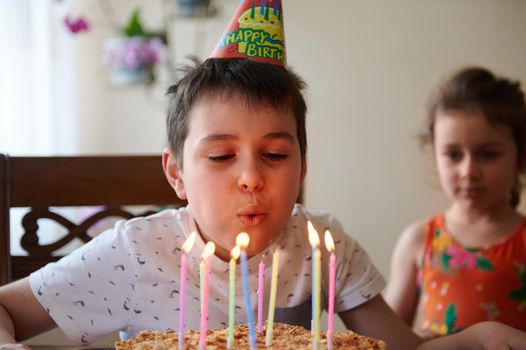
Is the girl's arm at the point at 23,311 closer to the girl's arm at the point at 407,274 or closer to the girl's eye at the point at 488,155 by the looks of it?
the girl's arm at the point at 407,274

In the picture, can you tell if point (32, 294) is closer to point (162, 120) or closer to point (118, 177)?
point (118, 177)

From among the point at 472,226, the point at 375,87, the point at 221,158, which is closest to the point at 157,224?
the point at 221,158

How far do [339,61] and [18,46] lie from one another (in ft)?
3.90

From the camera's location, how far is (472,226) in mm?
1827

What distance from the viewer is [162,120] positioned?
8.92 ft

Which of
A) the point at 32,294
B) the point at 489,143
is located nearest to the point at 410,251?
the point at 489,143

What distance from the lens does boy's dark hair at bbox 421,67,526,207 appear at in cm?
177

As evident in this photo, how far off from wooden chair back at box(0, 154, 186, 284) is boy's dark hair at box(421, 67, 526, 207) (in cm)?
89

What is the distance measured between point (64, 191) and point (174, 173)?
0.32 metres

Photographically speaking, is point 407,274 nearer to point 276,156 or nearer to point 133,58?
point 276,156

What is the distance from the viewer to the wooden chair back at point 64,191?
4.14ft

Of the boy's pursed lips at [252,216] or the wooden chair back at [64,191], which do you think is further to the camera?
the wooden chair back at [64,191]

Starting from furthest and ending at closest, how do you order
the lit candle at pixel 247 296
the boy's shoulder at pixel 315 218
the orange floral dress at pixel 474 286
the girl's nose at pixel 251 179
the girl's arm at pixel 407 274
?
the girl's arm at pixel 407 274
the orange floral dress at pixel 474 286
the boy's shoulder at pixel 315 218
the girl's nose at pixel 251 179
the lit candle at pixel 247 296

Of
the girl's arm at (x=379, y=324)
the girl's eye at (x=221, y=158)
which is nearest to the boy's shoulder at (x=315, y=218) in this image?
the girl's arm at (x=379, y=324)
